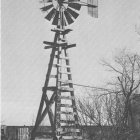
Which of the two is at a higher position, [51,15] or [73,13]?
[73,13]

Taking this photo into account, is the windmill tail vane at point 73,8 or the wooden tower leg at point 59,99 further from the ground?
the windmill tail vane at point 73,8

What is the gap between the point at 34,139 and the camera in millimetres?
16125

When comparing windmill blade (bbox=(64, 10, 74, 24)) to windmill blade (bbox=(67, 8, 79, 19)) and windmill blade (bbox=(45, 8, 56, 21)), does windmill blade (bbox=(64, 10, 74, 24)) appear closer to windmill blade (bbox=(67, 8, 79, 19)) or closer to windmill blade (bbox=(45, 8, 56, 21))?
windmill blade (bbox=(67, 8, 79, 19))

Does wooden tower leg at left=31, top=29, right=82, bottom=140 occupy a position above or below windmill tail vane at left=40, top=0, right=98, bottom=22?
below

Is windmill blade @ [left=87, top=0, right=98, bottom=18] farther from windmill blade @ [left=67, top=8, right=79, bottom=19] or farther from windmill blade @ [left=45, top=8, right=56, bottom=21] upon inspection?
windmill blade @ [left=45, top=8, right=56, bottom=21]

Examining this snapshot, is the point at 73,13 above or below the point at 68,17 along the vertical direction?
above

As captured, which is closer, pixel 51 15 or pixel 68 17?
pixel 51 15

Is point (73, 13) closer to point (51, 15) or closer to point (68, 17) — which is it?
point (68, 17)

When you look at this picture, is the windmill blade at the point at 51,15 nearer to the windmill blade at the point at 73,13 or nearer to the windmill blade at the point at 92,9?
the windmill blade at the point at 73,13

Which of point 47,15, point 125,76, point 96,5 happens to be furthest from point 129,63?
point 47,15

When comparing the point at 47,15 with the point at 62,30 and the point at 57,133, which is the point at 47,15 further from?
A: the point at 57,133

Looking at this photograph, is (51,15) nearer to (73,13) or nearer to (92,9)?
(73,13)

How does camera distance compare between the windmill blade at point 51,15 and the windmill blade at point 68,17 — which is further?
the windmill blade at point 68,17

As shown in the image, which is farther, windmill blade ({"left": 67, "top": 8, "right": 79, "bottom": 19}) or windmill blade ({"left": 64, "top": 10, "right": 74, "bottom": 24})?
windmill blade ({"left": 64, "top": 10, "right": 74, "bottom": 24})
